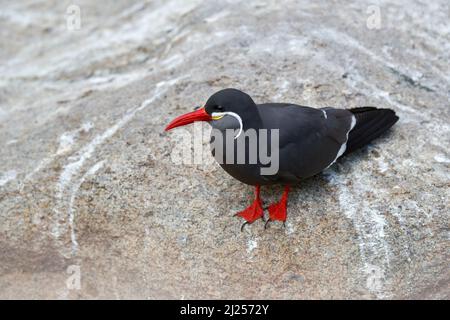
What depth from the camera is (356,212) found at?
4738 millimetres

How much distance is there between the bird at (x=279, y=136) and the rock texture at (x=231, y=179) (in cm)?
18

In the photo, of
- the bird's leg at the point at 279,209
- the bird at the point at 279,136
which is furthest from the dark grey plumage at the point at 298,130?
the bird's leg at the point at 279,209

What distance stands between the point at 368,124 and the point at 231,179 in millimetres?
1273

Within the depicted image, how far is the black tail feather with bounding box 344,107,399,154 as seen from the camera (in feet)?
16.7

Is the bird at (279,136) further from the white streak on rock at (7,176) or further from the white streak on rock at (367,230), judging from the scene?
the white streak on rock at (7,176)

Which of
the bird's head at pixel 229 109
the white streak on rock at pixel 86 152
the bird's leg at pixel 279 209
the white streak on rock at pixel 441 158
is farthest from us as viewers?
the white streak on rock at pixel 441 158

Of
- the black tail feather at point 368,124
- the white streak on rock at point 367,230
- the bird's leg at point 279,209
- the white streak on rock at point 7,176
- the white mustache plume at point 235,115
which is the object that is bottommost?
the white streak on rock at point 367,230

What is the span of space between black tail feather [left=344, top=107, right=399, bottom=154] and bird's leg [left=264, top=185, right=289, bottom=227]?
0.67 m

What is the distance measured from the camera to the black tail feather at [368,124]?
5086 mm

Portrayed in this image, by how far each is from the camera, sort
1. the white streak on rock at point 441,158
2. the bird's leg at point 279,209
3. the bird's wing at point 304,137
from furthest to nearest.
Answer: the white streak on rock at point 441,158, the bird's leg at point 279,209, the bird's wing at point 304,137

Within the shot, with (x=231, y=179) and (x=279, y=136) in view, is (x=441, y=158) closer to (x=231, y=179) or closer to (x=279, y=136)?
(x=279, y=136)
